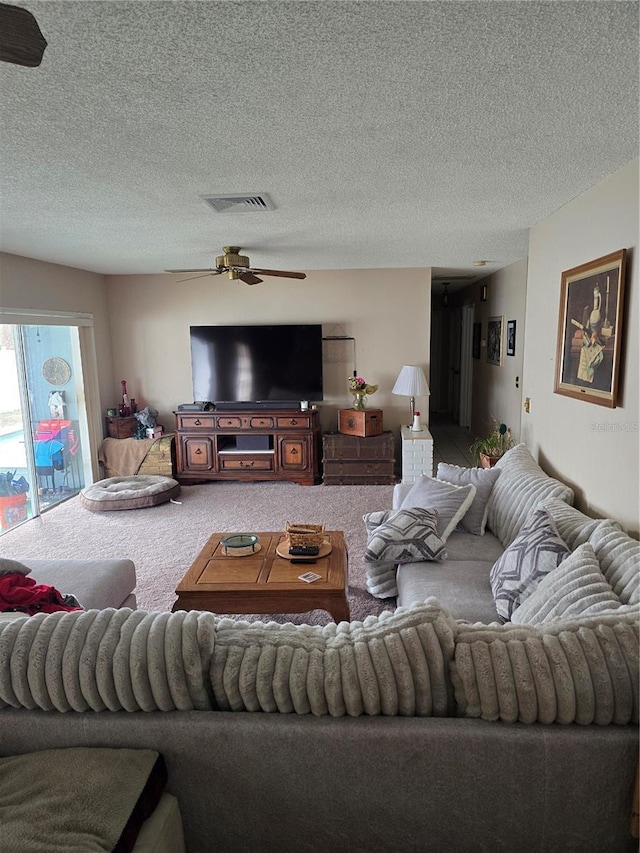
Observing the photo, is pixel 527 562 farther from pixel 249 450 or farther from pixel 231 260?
pixel 249 450

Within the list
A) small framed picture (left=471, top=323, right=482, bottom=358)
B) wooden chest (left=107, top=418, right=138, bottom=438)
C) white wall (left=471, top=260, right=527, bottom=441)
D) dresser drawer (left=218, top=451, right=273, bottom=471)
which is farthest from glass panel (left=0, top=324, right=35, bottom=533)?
small framed picture (left=471, top=323, right=482, bottom=358)

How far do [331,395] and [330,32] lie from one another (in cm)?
496

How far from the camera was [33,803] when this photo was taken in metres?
1.16

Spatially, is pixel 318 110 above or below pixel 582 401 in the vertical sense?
above

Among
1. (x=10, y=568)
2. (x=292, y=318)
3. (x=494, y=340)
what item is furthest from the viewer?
(x=494, y=340)

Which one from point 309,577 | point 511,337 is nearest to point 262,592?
point 309,577

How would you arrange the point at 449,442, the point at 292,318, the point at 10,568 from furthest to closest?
the point at 449,442, the point at 292,318, the point at 10,568

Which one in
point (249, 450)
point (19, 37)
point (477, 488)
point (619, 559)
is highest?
point (19, 37)

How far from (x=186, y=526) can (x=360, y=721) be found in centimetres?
347

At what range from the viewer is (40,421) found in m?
5.17

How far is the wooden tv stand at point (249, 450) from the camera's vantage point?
227 inches

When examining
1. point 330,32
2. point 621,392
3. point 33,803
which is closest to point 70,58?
point 330,32

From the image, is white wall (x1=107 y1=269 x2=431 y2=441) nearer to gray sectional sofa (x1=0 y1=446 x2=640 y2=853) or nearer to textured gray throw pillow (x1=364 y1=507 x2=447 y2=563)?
textured gray throw pillow (x1=364 y1=507 x2=447 y2=563)

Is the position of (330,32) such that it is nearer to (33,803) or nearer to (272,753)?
(272,753)
